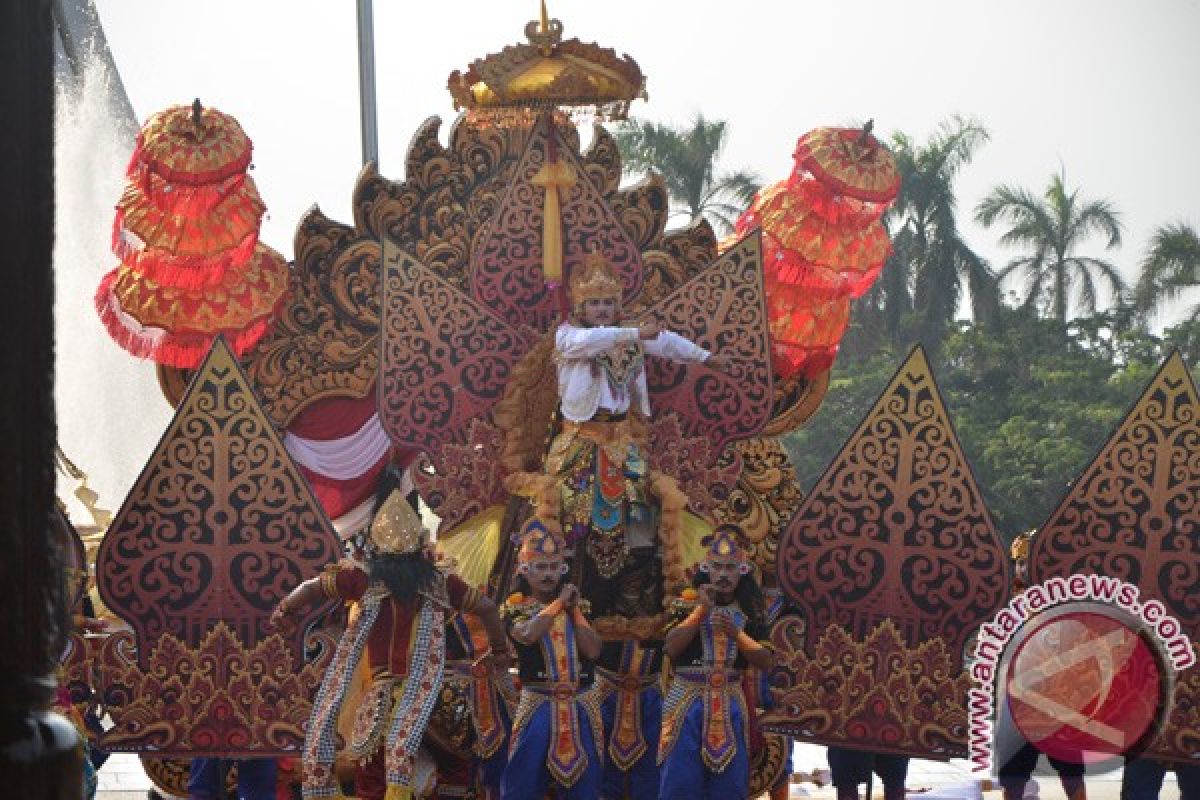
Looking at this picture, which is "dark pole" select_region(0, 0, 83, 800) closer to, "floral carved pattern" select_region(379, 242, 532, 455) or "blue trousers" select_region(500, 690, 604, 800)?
"blue trousers" select_region(500, 690, 604, 800)

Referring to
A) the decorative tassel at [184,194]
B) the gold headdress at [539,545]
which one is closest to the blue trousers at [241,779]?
the gold headdress at [539,545]

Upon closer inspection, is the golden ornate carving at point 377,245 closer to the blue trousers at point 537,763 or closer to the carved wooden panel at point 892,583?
the carved wooden panel at point 892,583

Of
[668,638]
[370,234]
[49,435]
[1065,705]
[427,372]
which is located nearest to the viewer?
[49,435]

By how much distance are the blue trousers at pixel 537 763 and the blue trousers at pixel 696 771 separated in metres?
0.28

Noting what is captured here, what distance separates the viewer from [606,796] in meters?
8.87

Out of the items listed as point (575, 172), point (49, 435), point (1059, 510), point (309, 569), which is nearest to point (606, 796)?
point (309, 569)

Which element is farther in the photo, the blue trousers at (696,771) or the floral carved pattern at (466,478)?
the floral carved pattern at (466,478)

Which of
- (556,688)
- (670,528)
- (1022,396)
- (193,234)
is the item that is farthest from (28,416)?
(1022,396)

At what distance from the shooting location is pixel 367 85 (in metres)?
13.2

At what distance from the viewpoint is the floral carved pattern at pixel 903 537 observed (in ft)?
29.1

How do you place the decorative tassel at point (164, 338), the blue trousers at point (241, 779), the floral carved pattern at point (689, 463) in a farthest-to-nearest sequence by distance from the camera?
1. the decorative tassel at point (164, 338)
2. the floral carved pattern at point (689, 463)
3. the blue trousers at point (241, 779)

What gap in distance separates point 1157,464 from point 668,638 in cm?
223

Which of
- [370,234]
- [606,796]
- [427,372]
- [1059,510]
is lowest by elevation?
[606,796]

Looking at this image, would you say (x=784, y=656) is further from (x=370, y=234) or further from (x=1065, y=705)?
(x=370, y=234)
